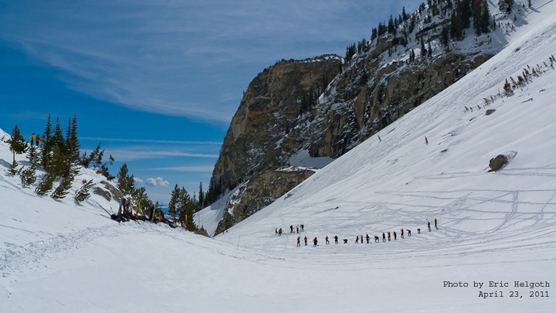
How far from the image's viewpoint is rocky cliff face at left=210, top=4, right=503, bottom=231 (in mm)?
73500

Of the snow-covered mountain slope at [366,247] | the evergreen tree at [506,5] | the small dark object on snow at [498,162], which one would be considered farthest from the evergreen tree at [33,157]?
the evergreen tree at [506,5]

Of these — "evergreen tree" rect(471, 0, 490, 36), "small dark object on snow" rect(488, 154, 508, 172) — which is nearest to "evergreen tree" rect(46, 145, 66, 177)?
"small dark object on snow" rect(488, 154, 508, 172)

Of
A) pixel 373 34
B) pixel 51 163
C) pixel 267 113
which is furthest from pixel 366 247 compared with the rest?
pixel 373 34

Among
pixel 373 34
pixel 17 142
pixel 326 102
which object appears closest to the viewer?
pixel 17 142

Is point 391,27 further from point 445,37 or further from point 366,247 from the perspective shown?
point 366,247

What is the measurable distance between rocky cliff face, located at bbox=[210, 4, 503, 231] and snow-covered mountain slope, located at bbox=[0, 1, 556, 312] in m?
39.9

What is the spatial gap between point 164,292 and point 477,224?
A: 19.3 m

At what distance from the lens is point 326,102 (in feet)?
343

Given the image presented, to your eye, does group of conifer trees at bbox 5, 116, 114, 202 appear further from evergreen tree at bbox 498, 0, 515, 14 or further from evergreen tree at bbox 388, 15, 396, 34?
evergreen tree at bbox 498, 0, 515, 14

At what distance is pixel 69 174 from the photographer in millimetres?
26062

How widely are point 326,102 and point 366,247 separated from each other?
292 feet

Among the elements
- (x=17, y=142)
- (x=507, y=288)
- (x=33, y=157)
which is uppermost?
(x=17, y=142)

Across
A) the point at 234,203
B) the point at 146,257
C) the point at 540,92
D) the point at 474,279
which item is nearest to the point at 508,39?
the point at 540,92

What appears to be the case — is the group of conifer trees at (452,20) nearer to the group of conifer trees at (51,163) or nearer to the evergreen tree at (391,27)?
the evergreen tree at (391,27)
